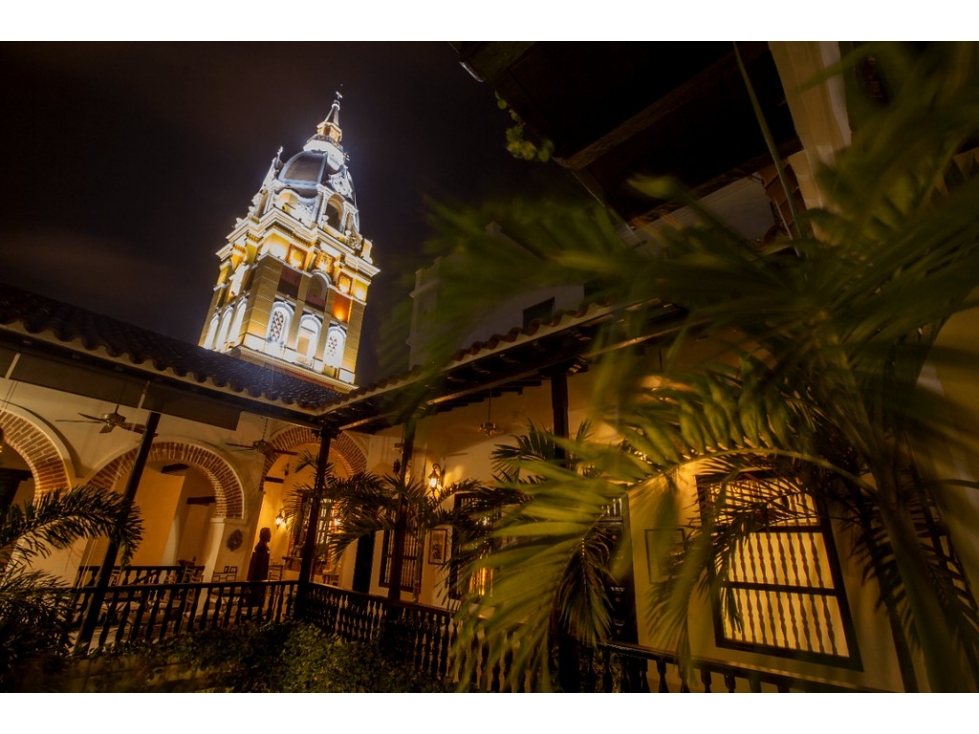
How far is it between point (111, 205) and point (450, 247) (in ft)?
47.1

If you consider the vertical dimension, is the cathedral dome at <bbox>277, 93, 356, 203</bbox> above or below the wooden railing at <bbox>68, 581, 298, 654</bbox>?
above

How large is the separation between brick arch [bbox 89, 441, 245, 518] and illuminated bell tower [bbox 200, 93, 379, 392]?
16633 millimetres

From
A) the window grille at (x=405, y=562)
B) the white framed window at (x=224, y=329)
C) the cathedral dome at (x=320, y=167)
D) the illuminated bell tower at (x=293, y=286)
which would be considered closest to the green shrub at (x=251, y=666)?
the window grille at (x=405, y=562)

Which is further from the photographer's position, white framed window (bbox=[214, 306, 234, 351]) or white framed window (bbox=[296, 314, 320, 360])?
white framed window (bbox=[296, 314, 320, 360])

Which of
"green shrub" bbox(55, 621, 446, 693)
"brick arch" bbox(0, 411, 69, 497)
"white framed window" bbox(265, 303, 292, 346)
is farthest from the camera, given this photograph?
"white framed window" bbox(265, 303, 292, 346)

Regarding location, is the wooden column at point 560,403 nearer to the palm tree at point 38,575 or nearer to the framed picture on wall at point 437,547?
the framed picture on wall at point 437,547

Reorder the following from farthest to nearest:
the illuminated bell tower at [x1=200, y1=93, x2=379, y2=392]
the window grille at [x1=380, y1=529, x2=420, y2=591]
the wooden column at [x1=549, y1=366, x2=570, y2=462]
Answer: the illuminated bell tower at [x1=200, y1=93, x2=379, y2=392]
the window grille at [x1=380, y1=529, x2=420, y2=591]
the wooden column at [x1=549, y1=366, x2=570, y2=462]

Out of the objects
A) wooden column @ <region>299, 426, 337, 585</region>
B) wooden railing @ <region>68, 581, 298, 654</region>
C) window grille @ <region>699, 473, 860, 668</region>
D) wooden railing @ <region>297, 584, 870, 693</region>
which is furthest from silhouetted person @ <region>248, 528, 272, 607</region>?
window grille @ <region>699, 473, 860, 668</region>

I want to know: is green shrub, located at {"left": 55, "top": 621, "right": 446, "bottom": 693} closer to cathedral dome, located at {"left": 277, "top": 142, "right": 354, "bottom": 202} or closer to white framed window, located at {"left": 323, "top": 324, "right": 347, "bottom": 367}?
white framed window, located at {"left": 323, "top": 324, "right": 347, "bottom": 367}

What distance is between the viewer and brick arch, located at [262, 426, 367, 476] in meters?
9.43

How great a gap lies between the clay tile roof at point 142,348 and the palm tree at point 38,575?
6.11 ft

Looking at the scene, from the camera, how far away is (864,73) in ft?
5.01
